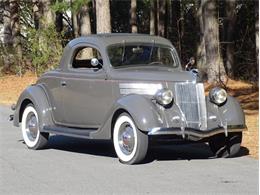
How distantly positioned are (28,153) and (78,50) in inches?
76.2

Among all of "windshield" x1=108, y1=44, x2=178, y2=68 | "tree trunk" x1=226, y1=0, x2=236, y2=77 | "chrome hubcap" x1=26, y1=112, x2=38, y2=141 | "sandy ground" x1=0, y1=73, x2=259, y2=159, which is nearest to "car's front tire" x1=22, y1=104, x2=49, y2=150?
"chrome hubcap" x1=26, y1=112, x2=38, y2=141

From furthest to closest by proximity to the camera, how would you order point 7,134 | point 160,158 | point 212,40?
point 212,40
point 7,134
point 160,158

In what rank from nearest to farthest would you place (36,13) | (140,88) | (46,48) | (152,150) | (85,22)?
(140,88), (152,150), (46,48), (85,22), (36,13)

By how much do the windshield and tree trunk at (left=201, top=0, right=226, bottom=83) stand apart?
1132 centimetres

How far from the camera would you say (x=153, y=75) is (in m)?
9.47

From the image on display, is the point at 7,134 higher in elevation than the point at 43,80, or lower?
lower

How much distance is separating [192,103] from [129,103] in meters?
0.93

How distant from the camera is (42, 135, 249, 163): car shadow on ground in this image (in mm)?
10040

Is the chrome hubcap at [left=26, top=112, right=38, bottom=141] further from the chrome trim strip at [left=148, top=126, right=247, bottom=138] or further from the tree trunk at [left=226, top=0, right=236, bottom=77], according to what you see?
the tree trunk at [left=226, top=0, right=236, bottom=77]

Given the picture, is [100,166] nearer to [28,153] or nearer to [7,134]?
[28,153]

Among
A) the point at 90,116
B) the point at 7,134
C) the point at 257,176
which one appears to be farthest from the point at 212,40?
the point at 257,176

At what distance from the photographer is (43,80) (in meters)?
11.1

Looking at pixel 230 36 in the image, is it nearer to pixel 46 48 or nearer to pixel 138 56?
pixel 46 48

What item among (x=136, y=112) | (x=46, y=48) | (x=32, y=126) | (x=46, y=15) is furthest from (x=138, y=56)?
(x=46, y=15)
